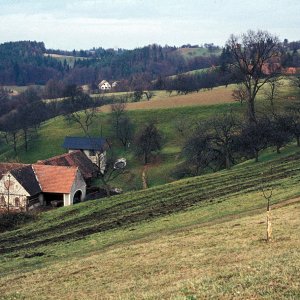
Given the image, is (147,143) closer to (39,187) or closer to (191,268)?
(39,187)

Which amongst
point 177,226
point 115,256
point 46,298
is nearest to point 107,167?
point 177,226

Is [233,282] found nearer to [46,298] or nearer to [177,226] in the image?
[46,298]

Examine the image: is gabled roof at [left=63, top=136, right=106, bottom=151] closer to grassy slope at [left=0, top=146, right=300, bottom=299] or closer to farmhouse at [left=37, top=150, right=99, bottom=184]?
farmhouse at [left=37, top=150, right=99, bottom=184]

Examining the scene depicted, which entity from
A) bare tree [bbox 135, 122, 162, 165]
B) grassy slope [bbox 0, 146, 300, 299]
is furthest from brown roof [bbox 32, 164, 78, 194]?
bare tree [bbox 135, 122, 162, 165]

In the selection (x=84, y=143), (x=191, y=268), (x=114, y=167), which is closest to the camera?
(x=191, y=268)

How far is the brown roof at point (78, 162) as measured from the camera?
240ft

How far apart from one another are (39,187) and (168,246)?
38.0 m

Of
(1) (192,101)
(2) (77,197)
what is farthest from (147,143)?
(1) (192,101)

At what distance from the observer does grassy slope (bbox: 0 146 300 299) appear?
1655 cm

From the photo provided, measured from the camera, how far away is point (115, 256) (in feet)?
84.8

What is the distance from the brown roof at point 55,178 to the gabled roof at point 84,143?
1877cm

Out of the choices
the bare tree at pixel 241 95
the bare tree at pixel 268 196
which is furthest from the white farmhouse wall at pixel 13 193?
the bare tree at pixel 241 95

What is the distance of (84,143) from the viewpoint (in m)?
84.6

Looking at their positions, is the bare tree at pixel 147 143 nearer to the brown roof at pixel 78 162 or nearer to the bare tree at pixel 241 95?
the brown roof at pixel 78 162
